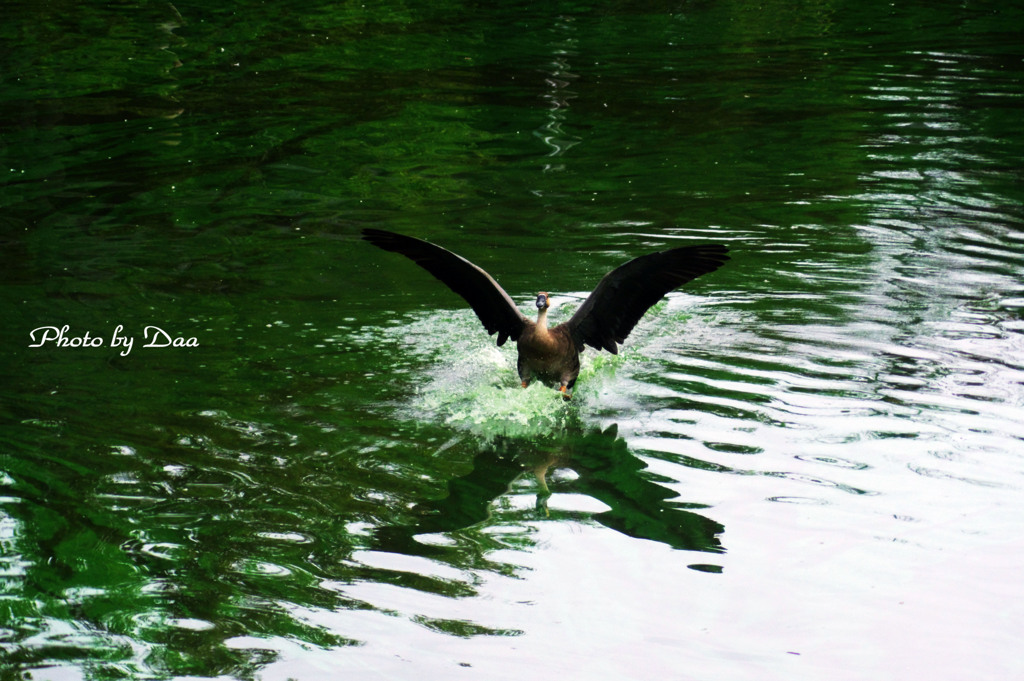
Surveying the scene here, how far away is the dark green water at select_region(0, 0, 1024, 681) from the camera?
544cm

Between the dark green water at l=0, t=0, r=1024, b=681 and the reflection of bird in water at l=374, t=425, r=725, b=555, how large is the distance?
29 mm

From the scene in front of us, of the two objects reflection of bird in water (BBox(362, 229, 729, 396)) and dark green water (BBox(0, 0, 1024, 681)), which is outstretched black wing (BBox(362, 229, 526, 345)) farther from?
dark green water (BBox(0, 0, 1024, 681))

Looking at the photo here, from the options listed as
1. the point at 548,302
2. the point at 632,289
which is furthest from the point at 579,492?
the point at 548,302

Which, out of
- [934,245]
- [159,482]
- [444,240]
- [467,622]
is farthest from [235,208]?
[467,622]

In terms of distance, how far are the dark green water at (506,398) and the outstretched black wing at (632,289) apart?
48cm

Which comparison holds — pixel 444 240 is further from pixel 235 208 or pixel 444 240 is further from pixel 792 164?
pixel 792 164

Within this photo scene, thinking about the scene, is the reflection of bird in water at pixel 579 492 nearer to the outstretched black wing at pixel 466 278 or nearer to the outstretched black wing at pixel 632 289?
the outstretched black wing at pixel 632 289

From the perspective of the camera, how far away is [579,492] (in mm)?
6867

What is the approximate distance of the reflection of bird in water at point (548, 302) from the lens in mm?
7551

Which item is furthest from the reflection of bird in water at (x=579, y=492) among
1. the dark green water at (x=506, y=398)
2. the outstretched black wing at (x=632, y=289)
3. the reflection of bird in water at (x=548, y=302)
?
the outstretched black wing at (x=632, y=289)

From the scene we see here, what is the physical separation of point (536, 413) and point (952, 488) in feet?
9.23

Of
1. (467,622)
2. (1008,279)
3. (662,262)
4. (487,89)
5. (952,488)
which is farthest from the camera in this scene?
(487,89)

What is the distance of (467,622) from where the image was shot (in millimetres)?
5422

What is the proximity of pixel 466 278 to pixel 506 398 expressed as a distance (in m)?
Result: 0.93
